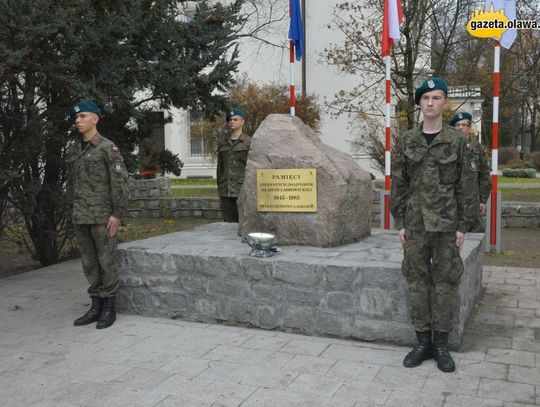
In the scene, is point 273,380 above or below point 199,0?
below

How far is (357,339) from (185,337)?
1.34 meters

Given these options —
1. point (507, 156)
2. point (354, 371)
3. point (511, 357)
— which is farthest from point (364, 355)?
point (507, 156)

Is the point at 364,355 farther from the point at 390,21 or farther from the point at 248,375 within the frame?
the point at 390,21

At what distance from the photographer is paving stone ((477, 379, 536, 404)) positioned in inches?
131

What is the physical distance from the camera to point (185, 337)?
458 centimetres

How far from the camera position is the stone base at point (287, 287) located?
4.34m

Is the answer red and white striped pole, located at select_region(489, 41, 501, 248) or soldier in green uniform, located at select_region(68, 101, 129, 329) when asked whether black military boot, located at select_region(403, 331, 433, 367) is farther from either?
red and white striped pole, located at select_region(489, 41, 501, 248)

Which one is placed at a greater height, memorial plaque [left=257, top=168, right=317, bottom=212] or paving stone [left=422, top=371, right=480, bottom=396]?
memorial plaque [left=257, top=168, right=317, bottom=212]

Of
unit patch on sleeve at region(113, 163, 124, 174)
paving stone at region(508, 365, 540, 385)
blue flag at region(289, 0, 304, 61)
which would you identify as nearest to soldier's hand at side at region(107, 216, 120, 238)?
unit patch on sleeve at region(113, 163, 124, 174)

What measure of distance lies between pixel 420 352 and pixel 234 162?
3.92 m

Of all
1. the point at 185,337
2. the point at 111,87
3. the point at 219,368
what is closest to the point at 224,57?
the point at 111,87

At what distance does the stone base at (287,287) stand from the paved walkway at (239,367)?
13cm

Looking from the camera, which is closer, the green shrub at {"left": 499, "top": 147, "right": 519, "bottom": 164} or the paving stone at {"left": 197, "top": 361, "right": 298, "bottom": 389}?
the paving stone at {"left": 197, "top": 361, "right": 298, "bottom": 389}

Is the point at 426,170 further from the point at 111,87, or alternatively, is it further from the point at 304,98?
the point at 304,98
